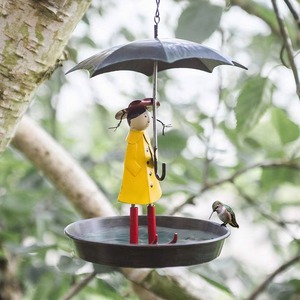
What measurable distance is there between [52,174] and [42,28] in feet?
1.26

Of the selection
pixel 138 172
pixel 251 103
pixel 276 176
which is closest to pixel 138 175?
pixel 138 172

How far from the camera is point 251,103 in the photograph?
0.83 metres

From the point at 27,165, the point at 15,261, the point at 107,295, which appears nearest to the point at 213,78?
the point at 27,165

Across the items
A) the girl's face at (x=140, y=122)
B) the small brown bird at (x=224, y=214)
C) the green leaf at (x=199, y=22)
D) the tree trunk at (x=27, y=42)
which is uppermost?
the green leaf at (x=199, y=22)

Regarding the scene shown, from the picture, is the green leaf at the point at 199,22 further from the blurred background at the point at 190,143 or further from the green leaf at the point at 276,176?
the green leaf at the point at 276,176

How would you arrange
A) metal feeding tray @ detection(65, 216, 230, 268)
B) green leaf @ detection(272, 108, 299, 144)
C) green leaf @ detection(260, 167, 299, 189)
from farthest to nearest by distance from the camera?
green leaf @ detection(260, 167, 299, 189) → green leaf @ detection(272, 108, 299, 144) → metal feeding tray @ detection(65, 216, 230, 268)

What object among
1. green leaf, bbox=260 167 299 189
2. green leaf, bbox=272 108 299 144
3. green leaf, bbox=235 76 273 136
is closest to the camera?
green leaf, bbox=235 76 273 136

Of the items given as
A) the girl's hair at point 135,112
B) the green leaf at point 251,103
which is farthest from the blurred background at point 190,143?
the girl's hair at point 135,112

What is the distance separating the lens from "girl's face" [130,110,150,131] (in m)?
0.60

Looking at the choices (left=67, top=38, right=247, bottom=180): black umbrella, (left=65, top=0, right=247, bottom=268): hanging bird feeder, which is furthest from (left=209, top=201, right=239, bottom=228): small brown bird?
(left=67, top=38, right=247, bottom=180): black umbrella

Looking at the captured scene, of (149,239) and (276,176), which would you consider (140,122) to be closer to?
(149,239)

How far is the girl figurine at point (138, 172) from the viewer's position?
A: 0.59 meters

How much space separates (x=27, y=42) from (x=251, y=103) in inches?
14.8

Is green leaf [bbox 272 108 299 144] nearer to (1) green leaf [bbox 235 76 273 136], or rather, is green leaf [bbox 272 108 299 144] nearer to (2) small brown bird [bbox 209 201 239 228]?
(1) green leaf [bbox 235 76 273 136]
